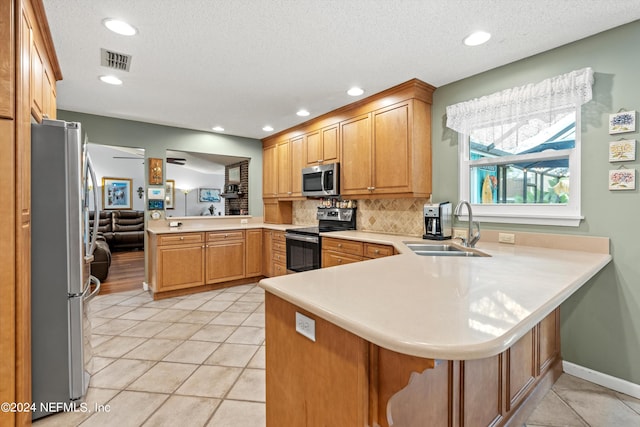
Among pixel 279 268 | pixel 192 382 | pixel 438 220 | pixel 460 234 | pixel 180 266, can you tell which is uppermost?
pixel 438 220

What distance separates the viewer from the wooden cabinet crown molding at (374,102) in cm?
294

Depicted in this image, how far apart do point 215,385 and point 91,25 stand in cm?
251

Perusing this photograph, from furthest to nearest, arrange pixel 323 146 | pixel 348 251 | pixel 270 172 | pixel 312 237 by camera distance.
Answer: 1. pixel 270 172
2. pixel 323 146
3. pixel 312 237
4. pixel 348 251

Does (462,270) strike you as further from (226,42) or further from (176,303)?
(176,303)

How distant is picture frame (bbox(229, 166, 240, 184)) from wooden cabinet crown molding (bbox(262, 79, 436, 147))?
207 centimetres

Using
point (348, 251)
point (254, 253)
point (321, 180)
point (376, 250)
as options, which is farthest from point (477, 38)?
point (254, 253)

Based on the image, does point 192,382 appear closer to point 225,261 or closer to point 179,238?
point 179,238

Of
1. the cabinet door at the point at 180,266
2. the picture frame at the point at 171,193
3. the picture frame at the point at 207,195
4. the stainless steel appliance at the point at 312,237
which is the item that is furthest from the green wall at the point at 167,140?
the picture frame at the point at 207,195

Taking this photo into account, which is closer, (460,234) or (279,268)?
(460,234)

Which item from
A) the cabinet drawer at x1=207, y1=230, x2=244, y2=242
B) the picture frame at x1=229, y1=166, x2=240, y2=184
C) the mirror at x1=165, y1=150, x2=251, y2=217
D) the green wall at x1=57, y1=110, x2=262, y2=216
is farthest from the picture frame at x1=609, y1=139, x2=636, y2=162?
the mirror at x1=165, y1=150, x2=251, y2=217

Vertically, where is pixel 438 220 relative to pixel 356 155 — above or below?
below

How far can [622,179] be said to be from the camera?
78.4 inches

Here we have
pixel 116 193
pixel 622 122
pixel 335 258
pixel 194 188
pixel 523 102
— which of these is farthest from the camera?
pixel 194 188

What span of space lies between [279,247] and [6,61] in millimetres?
3399
